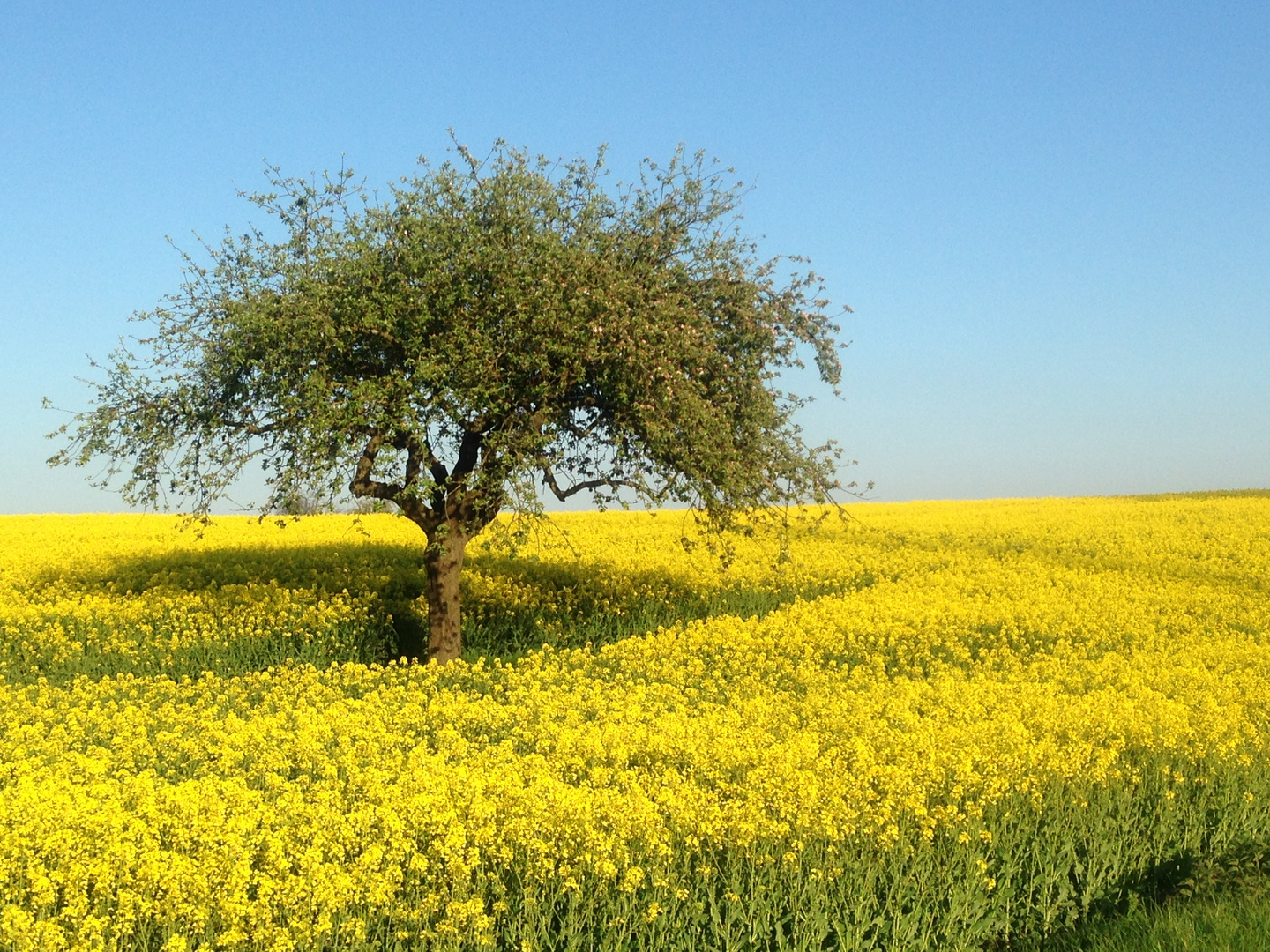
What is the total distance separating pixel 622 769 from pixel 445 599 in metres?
9.17

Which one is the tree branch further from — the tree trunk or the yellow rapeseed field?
the yellow rapeseed field

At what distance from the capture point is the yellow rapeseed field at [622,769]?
23.8 ft

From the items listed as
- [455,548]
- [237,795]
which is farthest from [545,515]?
[237,795]

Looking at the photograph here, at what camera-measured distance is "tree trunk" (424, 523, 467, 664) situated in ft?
A: 60.2

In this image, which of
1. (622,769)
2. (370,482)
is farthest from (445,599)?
(622,769)

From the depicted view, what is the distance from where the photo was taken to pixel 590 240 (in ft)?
56.9

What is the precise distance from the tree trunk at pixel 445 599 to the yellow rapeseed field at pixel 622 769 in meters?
1.14

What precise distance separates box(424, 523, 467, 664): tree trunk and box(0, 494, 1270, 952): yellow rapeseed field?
3.75 feet

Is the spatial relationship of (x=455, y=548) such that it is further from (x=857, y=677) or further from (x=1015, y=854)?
(x=1015, y=854)

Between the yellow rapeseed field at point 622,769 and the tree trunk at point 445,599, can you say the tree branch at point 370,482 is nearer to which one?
the tree trunk at point 445,599

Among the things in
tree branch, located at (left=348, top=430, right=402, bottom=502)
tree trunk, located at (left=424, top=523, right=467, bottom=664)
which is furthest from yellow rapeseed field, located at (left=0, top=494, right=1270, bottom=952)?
tree branch, located at (left=348, top=430, right=402, bottom=502)

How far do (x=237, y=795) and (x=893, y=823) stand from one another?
5.26 meters

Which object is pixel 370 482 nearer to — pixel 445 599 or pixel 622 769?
pixel 445 599

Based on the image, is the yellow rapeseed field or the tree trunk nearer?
the yellow rapeseed field
